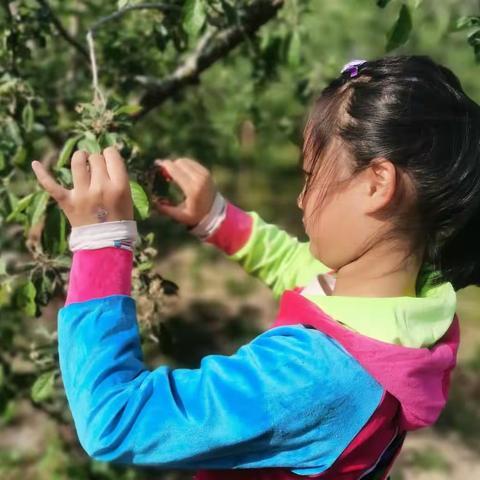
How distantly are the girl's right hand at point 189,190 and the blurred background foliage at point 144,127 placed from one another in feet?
0.15

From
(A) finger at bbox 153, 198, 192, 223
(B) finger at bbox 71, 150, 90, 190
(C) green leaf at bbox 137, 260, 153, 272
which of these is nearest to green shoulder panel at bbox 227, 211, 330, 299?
(A) finger at bbox 153, 198, 192, 223

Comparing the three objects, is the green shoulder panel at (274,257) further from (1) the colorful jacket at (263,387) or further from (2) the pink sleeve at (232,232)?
(1) the colorful jacket at (263,387)

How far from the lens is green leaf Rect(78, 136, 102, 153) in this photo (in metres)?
1.28

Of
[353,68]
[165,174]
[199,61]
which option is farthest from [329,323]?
[199,61]

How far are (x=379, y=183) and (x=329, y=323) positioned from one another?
0.20m

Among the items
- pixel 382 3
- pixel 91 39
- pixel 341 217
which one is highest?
pixel 382 3

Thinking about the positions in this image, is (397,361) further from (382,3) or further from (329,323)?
(382,3)

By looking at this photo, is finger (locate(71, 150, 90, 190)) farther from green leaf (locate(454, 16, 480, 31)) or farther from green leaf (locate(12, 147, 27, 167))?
green leaf (locate(454, 16, 480, 31))

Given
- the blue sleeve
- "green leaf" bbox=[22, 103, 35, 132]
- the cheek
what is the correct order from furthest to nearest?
"green leaf" bbox=[22, 103, 35, 132] < the cheek < the blue sleeve

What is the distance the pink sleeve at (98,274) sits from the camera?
1.05 metres

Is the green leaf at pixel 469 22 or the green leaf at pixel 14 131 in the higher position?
the green leaf at pixel 469 22

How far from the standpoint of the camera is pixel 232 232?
159 centimetres

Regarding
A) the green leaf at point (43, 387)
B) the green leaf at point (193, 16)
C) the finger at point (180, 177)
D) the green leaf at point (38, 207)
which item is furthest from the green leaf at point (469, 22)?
the green leaf at point (43, 387)

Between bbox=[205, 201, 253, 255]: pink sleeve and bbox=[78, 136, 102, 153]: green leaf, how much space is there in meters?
0.37
